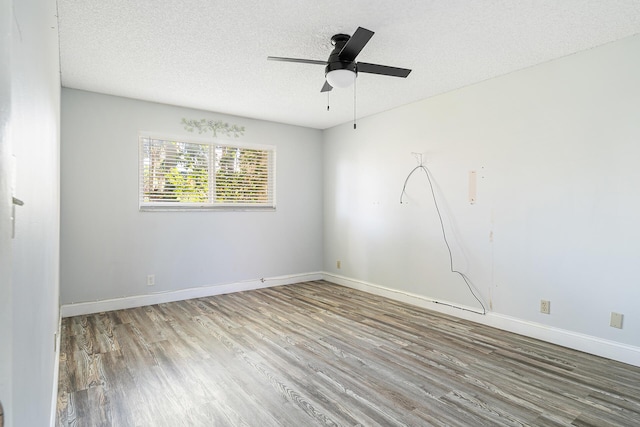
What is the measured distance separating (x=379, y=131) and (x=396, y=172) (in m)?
0.69

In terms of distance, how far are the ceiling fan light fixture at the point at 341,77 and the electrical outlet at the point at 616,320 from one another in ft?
9.49

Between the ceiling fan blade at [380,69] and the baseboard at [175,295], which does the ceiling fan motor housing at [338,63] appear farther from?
the baseboard at [175,295]

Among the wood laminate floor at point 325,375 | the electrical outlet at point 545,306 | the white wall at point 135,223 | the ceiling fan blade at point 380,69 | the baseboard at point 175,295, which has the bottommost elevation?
the wood laminate floor at point 325,375

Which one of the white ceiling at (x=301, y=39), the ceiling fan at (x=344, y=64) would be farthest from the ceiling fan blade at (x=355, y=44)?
the white ceiling at (x=301, y=39)

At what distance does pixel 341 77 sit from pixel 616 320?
2.99 m

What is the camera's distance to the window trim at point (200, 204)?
4.29 metres

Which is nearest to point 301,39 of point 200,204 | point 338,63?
point 338,63

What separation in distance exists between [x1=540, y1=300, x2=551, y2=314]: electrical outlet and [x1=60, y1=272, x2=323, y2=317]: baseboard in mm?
3419

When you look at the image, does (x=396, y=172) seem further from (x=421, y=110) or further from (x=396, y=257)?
(x=396, y=257)

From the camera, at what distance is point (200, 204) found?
4723 millimetres

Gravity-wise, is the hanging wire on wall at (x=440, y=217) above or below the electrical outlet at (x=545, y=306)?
above

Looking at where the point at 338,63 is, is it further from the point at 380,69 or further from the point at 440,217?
the point at 440,217

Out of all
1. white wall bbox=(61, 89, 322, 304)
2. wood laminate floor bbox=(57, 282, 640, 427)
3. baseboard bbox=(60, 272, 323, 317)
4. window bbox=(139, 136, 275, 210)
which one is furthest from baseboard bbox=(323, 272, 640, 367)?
window bbox=(139, 136, 275, 210)

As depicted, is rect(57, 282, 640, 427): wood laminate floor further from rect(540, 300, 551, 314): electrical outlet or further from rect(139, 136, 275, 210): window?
rect(139, 136, 275, 210): window
